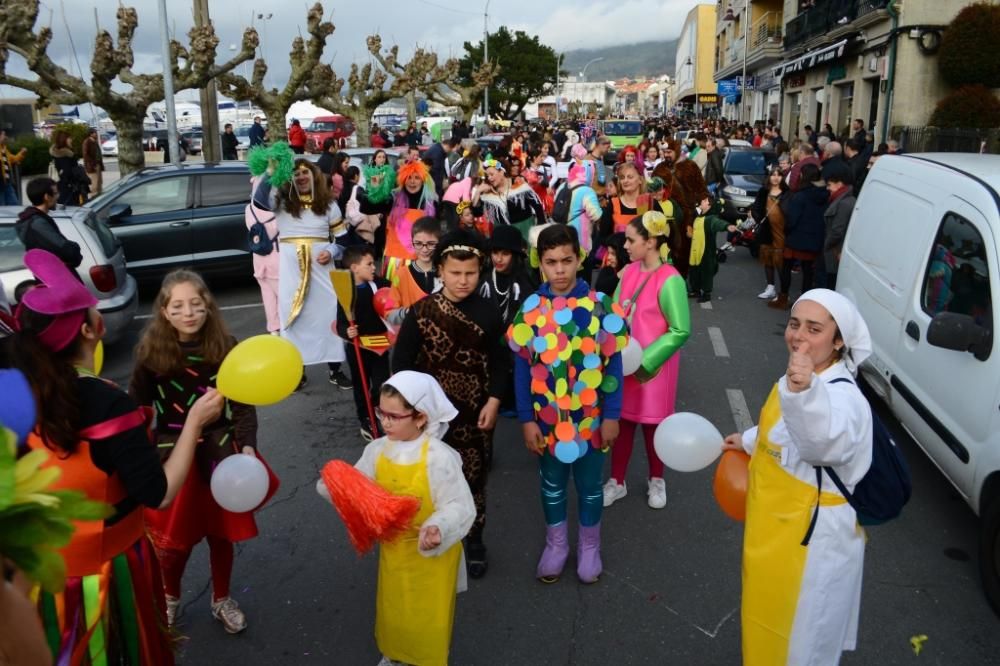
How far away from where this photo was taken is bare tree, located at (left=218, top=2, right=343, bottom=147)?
69.1ft

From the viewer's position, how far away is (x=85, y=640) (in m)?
2.26

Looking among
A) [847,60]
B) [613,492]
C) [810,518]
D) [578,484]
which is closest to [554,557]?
[578,484]

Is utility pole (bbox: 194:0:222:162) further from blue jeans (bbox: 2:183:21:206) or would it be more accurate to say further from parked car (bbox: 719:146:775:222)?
parked car (bbox: 719:146:775:222)

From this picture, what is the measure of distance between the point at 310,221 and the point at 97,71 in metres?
11.7

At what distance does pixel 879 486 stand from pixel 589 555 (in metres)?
1.72

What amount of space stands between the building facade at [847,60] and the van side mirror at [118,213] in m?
18.8

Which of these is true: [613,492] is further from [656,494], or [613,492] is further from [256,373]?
[256,373]

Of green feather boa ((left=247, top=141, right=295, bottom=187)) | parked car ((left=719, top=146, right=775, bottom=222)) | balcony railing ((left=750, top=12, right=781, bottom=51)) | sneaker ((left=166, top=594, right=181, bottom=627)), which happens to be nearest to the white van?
sneaker ((left=166, top=594, right=181, bottom=627))

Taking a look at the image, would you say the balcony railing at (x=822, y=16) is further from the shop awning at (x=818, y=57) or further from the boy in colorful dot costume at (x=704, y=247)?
the boy in colorful dot costume at (x=704, y=247)

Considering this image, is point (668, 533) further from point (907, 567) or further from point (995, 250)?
point (995, 250)

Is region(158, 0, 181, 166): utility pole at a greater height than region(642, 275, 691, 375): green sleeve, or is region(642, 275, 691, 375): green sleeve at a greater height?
region(158, 0, 181, 166): utility pole

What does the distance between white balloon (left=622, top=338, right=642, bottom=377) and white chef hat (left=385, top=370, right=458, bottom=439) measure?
119cm

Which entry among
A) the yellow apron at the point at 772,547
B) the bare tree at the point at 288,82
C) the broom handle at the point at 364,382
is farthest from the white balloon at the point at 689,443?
the bare tree at the point at 288,82

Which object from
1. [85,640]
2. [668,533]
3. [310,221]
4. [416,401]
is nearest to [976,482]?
[668,533]
